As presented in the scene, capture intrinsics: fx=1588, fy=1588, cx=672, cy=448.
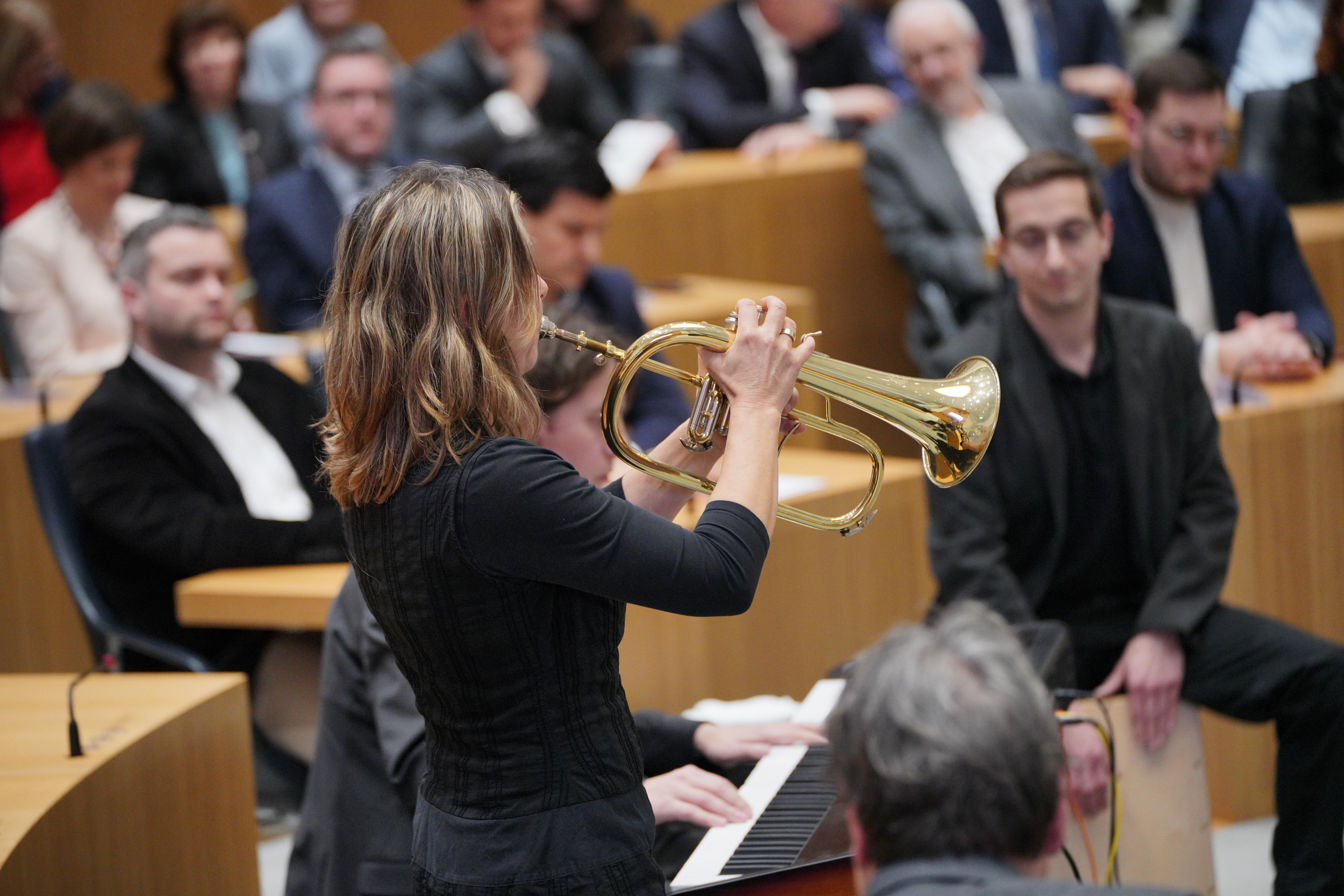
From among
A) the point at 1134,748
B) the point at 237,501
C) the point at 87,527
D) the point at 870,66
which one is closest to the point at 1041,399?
the point at 1134,748

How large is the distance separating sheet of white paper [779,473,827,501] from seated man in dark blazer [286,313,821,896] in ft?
2.88

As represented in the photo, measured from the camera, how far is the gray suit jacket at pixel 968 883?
1.19 meters

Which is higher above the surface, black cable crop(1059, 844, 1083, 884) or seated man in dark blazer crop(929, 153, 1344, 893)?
seated man in dark blazer crop(929, 153, 1344, 893)

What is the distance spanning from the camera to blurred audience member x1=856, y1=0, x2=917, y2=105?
5918 mm

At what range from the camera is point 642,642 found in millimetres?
2875

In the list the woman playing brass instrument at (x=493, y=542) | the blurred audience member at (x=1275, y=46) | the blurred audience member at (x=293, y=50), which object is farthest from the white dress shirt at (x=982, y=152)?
the woman playing brass instrument at (x=493, y=542)

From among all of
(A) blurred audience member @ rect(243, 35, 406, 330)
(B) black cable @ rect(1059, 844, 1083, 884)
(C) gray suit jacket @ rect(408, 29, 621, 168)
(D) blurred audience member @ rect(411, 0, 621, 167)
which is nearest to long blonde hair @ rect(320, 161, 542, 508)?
(B) black cable @ rect(1059, 844, 1083, 884)

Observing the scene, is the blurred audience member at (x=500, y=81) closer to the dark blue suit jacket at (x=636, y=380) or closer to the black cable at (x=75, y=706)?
the dark blue suit jacket at (x=636, y=380)

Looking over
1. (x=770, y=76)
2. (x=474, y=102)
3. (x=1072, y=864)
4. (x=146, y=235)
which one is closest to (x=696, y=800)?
(x=1072, y=864)

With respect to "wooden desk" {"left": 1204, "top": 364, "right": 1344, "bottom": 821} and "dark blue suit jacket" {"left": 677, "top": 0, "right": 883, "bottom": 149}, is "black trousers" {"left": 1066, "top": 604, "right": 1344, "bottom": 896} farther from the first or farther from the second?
"dark blue suit jacket" {"left": 677, "top": 0, "right": 883, "bottom": 149}

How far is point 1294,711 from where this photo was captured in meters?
2.75

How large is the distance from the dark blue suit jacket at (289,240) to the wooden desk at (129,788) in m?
1.99

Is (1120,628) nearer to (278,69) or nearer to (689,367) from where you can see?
(689,367)

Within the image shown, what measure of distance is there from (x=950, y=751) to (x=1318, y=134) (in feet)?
12.8
